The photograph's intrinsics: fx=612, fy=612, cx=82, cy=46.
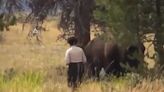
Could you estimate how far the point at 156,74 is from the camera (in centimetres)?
1105

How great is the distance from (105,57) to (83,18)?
219 cm

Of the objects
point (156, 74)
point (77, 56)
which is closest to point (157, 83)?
point (156, 74)

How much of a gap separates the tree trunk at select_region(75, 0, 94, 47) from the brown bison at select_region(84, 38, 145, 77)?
942 mm

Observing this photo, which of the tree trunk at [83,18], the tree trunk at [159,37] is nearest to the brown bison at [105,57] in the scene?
the tree trunk at [83,18]

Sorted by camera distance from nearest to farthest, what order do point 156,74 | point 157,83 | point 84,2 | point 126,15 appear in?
point 157,83 < point 156,74 < point 126,15 < point 84,2

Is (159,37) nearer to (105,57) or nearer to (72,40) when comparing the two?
(72,40)

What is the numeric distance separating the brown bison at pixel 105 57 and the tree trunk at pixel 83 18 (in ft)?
3.09

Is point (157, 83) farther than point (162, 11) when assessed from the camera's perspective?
No

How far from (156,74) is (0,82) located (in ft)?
9.25

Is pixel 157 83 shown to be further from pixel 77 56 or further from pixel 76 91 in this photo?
pixel 77 56

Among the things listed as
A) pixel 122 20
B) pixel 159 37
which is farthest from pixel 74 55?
pixel 159 37

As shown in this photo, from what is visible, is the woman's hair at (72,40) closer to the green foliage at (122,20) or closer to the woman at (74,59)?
the woman at (74,59)

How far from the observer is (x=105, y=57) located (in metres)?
19.3

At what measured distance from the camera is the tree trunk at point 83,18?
19812 mm
